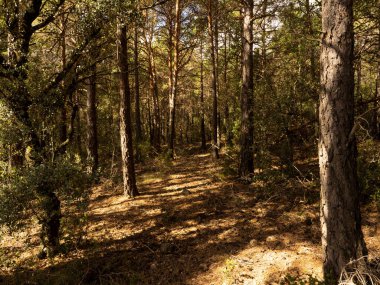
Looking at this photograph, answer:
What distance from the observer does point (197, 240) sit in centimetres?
713

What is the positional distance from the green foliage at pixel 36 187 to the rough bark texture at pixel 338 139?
16.8 ft

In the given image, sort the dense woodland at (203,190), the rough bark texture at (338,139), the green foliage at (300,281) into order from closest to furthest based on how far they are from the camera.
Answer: the rough bark texture at (338,139)
the dense woodland at (203,190)
the green foliage at (300,281)

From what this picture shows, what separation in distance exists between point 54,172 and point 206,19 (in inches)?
528

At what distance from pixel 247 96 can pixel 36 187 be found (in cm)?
718

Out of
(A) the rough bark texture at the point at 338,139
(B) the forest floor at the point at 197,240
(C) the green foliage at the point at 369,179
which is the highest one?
(A) the rough bark texture at the point at 338,139

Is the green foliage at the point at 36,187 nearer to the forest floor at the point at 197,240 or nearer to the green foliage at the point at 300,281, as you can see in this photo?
the forest floor at the point at 197,240

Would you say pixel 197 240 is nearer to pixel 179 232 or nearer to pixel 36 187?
pixel 179 232

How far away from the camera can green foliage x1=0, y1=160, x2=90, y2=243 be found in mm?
6152

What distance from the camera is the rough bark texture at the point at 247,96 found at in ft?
33.2

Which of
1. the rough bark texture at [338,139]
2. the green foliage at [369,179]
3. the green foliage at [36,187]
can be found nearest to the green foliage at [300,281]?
the rough bark texture at [338,139]

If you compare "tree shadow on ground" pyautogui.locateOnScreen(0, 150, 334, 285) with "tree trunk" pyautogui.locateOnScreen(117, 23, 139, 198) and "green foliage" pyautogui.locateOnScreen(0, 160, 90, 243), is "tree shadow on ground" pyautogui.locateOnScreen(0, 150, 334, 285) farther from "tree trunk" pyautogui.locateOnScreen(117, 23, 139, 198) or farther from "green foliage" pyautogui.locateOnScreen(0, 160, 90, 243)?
"green foliage" pyautogui.locateOnScreen(0, 160, 90, 243)

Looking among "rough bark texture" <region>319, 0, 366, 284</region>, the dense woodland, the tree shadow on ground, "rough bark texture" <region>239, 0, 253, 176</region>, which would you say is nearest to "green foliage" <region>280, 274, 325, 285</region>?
the dense woodland

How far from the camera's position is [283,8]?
10.3 metres

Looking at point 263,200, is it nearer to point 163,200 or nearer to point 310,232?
point 310,232
